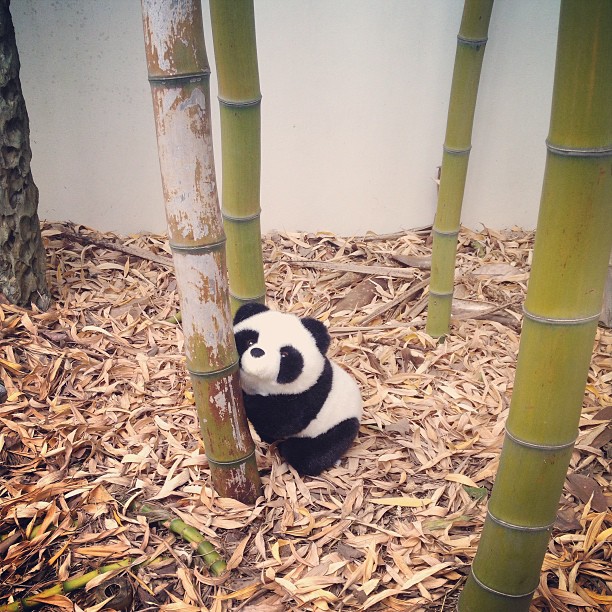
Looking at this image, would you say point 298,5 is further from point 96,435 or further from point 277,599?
point 277,599

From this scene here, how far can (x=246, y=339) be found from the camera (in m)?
1.67

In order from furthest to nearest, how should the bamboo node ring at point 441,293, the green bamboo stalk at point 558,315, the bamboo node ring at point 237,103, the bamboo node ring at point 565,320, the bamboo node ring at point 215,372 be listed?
the bamboo node ring at point 441,293
the bamboo node ring at point 237,103
the bamboo node ring at point 215,372
the bamboo node ring at point 565,320
the green bamboo stalk at point 558,315

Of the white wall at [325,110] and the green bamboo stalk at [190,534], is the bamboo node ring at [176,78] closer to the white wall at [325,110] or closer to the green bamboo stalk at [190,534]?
the green bamboo stalk at [190,534]

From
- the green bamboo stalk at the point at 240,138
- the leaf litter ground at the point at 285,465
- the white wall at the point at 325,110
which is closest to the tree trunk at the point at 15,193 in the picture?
the leaf litter ground at the point at 285,465

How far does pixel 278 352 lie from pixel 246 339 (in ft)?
0.31

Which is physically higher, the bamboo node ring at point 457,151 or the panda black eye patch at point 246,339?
the bamboo node ring at point 457,151

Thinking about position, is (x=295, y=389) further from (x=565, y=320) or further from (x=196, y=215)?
(x=565, y=320)

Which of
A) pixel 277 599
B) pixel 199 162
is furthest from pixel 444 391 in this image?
pixel 199 162

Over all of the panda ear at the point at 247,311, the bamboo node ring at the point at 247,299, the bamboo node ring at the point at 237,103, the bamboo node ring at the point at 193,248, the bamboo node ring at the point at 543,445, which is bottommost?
the bamboo node ring at the point at 247,299

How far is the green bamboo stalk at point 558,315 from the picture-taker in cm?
102

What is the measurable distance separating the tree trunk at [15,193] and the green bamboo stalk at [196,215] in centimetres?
118

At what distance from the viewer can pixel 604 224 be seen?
3.56 feet

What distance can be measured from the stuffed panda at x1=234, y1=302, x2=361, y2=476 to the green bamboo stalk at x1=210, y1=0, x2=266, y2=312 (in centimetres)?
22

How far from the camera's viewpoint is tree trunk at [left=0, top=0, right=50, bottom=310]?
2.25 meters
